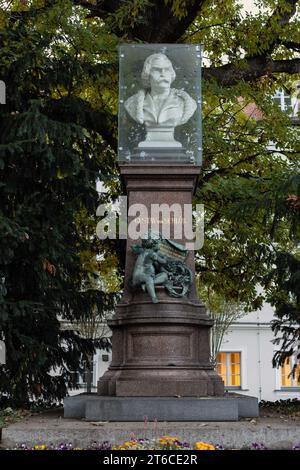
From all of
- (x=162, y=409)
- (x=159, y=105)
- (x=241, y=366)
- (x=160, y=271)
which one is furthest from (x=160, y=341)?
(x=241, y=366)

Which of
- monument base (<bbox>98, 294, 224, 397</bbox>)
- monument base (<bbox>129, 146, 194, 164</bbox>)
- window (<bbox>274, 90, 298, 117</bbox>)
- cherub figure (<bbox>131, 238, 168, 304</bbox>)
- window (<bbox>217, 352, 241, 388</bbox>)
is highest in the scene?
window (<bbox>274, 90, 298, 117</bbox>)

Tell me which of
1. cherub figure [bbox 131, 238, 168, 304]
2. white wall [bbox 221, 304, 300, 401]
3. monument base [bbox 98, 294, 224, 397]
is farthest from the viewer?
white wall [bbox 221, 304, 300, 401]

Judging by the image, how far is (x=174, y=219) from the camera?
8.45m

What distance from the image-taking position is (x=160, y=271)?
8133 mm

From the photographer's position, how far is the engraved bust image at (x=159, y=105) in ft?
29.3

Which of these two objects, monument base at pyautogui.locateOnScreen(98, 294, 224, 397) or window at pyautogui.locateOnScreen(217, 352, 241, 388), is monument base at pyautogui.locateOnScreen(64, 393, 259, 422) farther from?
window at pyautogui.locateOnScreen(217, 352, 241, 388)

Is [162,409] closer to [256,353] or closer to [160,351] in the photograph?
[160,351]

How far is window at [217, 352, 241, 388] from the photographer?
90.1 feet

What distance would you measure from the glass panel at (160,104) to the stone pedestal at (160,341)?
0.46 metres

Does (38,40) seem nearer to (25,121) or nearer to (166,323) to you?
(25,121)

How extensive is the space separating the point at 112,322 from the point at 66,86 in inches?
166

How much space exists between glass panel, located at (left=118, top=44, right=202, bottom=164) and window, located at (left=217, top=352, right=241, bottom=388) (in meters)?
19.6

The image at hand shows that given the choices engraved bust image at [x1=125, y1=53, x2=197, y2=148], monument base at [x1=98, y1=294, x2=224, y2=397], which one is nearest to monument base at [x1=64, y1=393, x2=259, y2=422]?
monument base at [x1=98, y1=294, x2=224, y2=397]

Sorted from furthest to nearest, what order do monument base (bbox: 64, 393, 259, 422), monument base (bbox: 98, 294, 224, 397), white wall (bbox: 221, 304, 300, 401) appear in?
white wall (bbox: 221, 304, 300, 401) → monument base (bbox: 98, 294, 224, 397) → monument base (bbox: 64, 393, 259, 422)
